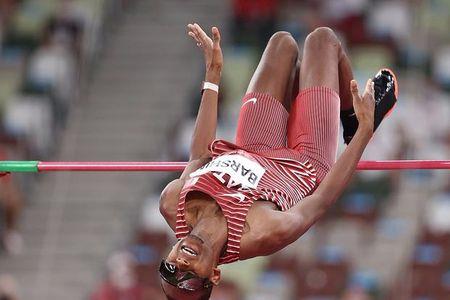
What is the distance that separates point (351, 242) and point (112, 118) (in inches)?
144

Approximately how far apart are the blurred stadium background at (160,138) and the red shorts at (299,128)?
11.3 ft

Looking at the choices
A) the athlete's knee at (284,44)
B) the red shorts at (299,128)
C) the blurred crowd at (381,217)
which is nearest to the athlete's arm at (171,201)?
the red shorts at (299,128)

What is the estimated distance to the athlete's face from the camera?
5781 millimetres

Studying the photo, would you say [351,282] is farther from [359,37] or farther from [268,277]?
[359,37]

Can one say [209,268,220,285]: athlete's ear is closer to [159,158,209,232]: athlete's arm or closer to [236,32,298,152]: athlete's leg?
[159,158,209,232]: athlete's arm

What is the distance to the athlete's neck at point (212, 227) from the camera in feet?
19.3

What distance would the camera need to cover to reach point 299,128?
6.64 m

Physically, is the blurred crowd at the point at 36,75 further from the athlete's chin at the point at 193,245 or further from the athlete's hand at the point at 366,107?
the athlete's hand at the point at 366,107

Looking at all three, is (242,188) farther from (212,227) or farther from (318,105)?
(318,105)

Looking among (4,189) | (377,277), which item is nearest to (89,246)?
(4,189)

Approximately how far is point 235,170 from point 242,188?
107mm

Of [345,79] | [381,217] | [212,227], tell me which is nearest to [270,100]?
[345,79]

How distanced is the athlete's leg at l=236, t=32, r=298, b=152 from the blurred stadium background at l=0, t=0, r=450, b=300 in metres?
3.41

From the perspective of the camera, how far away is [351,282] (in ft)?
36.0
